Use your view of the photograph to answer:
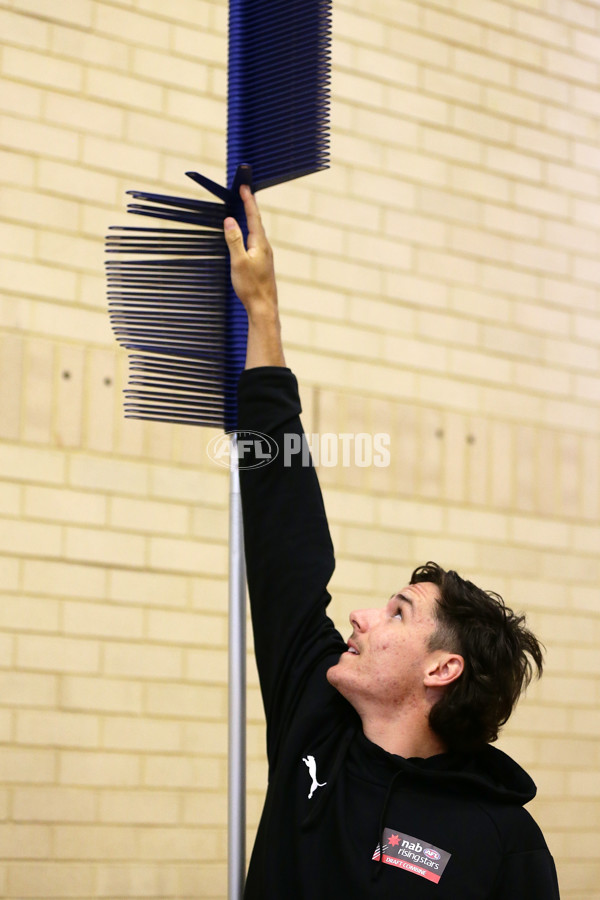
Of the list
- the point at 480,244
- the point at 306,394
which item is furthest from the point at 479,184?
the point at 306,394

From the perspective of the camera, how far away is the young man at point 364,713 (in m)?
1.85

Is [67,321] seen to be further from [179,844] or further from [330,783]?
[330,783]

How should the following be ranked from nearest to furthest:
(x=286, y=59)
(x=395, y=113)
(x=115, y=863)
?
(x=286, y=59), (x=115, y=863), (x=395, y=113)

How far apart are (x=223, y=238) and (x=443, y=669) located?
0.79 metres

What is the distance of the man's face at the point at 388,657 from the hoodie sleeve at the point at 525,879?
30cm

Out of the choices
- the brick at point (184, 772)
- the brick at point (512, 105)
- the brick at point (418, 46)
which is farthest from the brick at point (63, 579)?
the brick at point (512, 105)

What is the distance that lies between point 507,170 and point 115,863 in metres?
2.57

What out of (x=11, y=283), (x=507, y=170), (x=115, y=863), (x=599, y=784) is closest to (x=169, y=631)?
(x=115, y=863)

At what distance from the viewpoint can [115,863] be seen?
3.20m

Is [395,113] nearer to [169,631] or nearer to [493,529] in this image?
[493,529]

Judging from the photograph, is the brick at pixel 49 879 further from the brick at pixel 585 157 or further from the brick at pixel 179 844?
the brick at pixel 585 157

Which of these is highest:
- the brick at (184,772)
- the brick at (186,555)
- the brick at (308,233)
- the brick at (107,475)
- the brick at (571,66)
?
the brick at (571,66)

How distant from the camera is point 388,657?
201cm

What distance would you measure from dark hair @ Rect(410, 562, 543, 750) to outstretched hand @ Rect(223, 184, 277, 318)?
585mm
